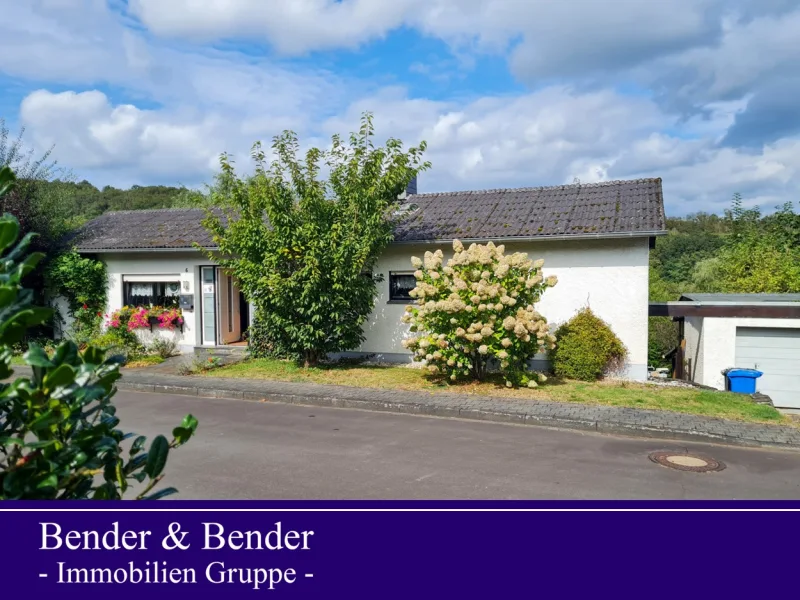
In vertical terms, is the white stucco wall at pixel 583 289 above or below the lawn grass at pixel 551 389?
above

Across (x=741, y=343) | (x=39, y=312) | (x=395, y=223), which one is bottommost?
(x=741, y=343)

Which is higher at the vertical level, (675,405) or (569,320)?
(569,320)

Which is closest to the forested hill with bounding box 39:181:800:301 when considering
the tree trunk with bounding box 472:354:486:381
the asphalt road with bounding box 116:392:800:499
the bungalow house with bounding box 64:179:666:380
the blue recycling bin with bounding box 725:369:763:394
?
the bungalow house with bounding box 64:179:666:380

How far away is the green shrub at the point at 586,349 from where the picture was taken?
40.5 feet

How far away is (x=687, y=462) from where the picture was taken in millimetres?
7535

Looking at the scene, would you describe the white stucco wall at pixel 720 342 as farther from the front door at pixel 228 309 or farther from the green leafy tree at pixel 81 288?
the green leafy tree at pixel 81 288

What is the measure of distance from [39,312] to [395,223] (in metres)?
13.2

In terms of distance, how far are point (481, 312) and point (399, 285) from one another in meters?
3.92

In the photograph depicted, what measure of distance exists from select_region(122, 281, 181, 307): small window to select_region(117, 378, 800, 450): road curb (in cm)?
486

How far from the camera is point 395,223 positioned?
14.6m

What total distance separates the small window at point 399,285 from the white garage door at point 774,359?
25.0 feet
